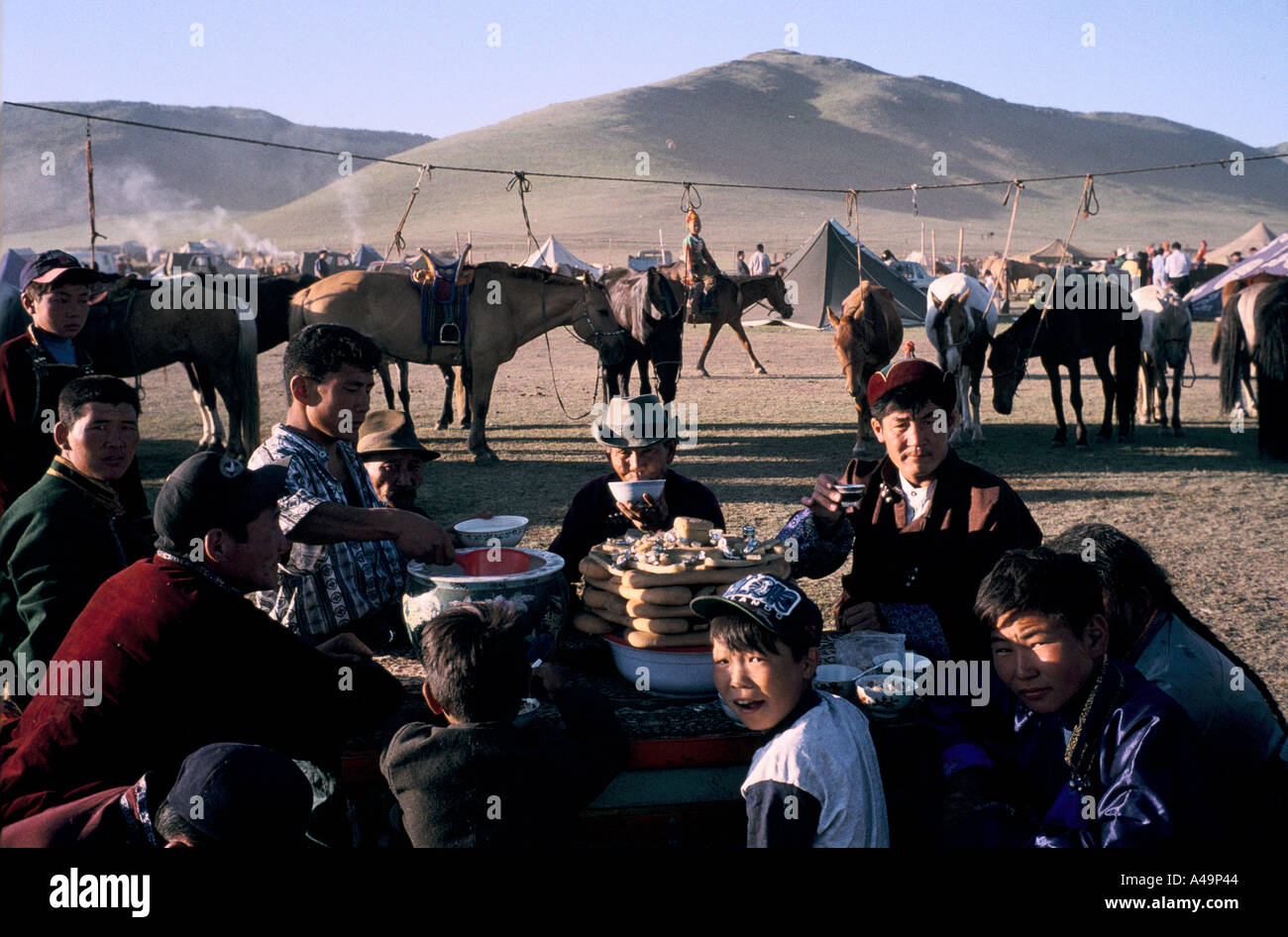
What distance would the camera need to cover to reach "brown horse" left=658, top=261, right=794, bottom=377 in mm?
17344

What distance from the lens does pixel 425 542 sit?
2930mm

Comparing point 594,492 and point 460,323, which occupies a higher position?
point 460,323

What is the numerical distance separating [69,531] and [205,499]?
50.7 inches

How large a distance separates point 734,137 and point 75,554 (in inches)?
4892

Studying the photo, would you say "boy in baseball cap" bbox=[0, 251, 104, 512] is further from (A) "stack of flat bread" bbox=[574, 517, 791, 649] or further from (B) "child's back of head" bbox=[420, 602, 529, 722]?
(B) "child's back of head" bbox=[420, 602, 529, 722]

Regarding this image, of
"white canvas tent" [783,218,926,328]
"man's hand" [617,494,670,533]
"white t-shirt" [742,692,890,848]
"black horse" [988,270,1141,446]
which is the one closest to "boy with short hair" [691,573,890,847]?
"white t-shirt" [742,692,890,848]

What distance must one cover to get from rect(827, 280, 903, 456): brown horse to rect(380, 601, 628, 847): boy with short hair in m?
8.89

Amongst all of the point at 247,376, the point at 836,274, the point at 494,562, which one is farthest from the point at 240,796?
the point at 836,274

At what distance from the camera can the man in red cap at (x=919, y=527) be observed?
3.32m

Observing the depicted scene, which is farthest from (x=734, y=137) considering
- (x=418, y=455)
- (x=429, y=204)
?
(x=418, y=455)

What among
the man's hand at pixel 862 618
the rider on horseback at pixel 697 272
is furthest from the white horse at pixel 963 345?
the man's hand at pixel 862 618

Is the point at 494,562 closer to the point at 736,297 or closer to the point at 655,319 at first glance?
the point at 655,319

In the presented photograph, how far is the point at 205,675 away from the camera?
2.36m
